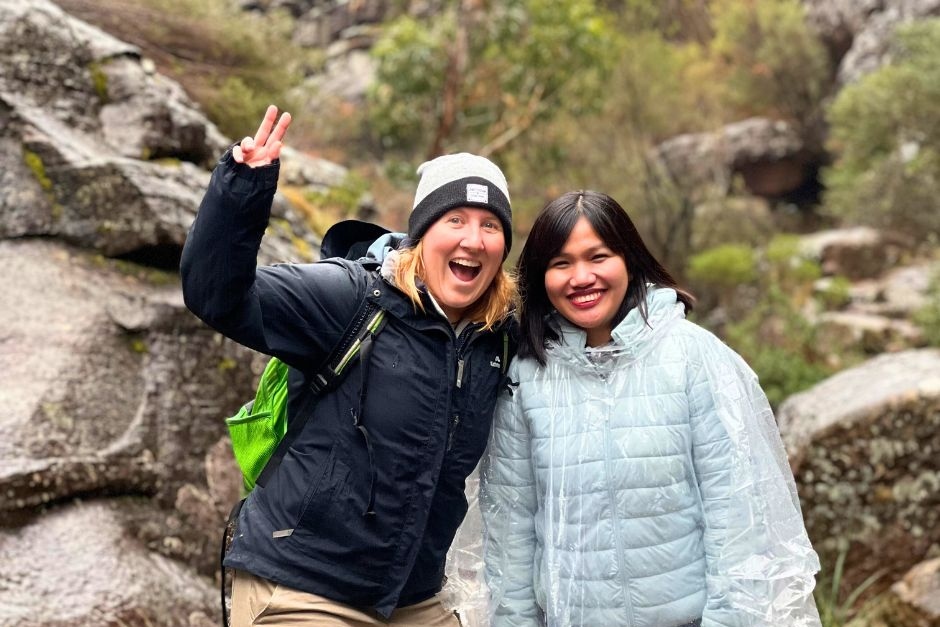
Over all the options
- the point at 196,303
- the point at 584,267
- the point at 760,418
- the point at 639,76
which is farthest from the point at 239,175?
the point at 639,76

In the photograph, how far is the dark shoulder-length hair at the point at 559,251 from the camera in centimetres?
228

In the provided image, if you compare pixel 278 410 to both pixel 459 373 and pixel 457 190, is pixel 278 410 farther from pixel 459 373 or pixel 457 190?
→ pixel 457 190

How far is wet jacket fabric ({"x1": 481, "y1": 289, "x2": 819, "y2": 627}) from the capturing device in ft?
6.81

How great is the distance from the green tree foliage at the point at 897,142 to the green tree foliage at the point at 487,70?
5796 mm

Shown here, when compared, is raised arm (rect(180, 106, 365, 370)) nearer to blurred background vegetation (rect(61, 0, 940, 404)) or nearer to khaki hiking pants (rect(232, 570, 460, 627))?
khaki hiking pants (rect(232, 570, 460, 627))

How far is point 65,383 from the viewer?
3502 mm

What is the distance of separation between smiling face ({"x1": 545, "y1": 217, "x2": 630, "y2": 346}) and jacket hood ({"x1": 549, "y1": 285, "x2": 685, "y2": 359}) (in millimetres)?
47

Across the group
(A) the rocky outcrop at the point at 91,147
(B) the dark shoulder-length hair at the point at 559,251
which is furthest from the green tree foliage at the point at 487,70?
(B) the dark shoulder-length hair at the point at 559,251

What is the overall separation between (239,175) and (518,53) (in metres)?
11.2

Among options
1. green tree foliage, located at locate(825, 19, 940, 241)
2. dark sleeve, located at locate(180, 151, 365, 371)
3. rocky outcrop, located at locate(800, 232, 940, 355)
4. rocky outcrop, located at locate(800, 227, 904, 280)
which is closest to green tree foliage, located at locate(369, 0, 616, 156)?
rocky outcrop, located at locate(800, 227, 904, 280)

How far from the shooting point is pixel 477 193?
220cm

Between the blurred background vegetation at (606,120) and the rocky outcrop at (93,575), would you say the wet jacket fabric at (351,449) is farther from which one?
the blurred background vegetation at (606,120)

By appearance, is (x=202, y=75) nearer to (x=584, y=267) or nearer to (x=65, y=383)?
(x=65, y=383)

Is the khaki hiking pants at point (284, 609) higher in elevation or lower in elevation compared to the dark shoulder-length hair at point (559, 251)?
lower
